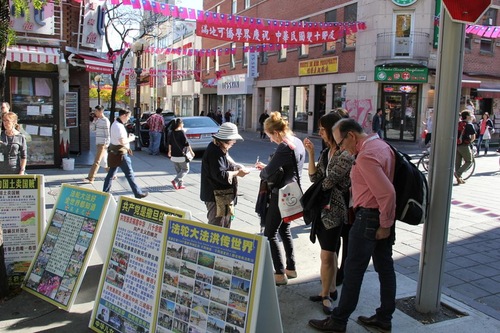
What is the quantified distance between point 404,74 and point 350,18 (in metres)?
4.80

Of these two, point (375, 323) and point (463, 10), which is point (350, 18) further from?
point (375, 323)

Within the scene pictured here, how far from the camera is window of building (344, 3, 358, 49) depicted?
945 inches

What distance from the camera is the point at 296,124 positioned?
2961 centimetres

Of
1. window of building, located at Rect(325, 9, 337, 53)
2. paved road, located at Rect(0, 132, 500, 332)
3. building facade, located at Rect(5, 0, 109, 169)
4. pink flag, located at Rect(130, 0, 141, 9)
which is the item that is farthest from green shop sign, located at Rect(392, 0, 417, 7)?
pink flag, located at Rect(130, 0, 141, 9)

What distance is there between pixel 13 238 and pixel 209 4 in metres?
42.4

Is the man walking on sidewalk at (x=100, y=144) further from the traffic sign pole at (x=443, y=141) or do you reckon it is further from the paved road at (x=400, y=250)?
the traffic sign pole at (x=443, y=141)

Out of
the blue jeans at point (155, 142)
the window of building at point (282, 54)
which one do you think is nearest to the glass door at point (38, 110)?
the blue jeans at point (155, 142)

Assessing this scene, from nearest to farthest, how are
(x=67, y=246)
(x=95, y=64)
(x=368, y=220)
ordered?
(x=368, y=220)
(x=67, y=246)
(x=95, y=64)

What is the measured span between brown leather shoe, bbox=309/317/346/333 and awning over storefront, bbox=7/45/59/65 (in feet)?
31.4

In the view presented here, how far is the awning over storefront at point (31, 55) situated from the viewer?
1053cm

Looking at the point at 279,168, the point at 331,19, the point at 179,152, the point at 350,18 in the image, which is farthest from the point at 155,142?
the point at 331,19

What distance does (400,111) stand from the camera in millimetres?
22750

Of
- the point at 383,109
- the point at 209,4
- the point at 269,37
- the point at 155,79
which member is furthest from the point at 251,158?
the point at 155,79

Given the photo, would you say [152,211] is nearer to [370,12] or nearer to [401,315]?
[401,315]
